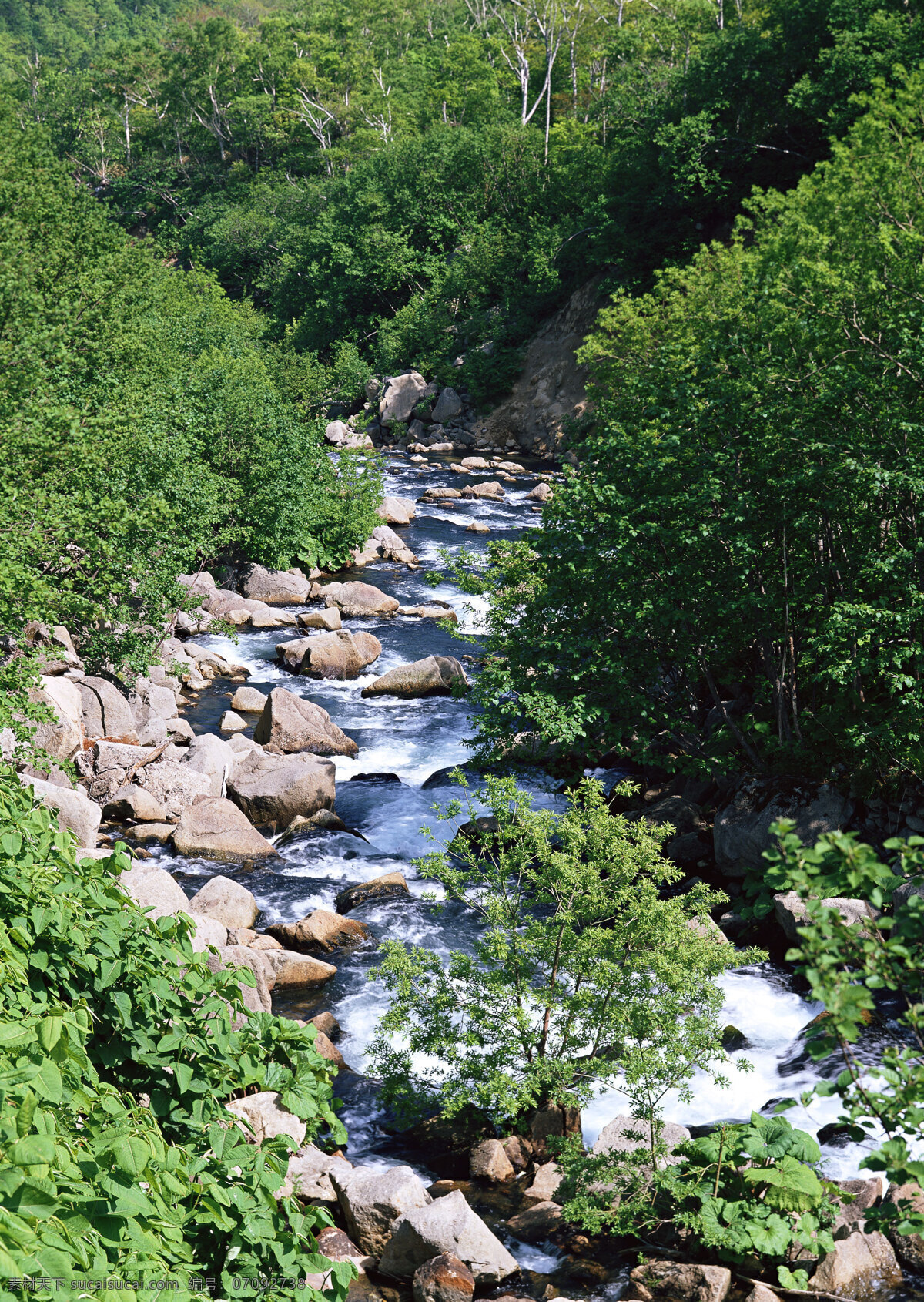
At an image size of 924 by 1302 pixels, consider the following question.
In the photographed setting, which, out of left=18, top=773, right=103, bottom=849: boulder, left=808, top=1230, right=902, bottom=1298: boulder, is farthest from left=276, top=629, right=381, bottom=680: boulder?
left=808, top=1230, right=902, bottom=1298: boulder

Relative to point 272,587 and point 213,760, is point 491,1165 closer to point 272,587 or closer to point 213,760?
point 213,760

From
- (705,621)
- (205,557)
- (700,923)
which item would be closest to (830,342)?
(705,621)

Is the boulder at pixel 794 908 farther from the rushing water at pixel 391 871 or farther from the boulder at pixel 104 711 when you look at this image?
the boulder at pixel 104 711

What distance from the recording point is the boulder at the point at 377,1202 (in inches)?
305

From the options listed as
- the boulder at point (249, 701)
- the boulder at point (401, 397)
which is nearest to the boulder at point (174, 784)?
the boulder at point (249, 701)

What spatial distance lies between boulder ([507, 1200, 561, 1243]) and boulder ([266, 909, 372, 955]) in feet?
15.2

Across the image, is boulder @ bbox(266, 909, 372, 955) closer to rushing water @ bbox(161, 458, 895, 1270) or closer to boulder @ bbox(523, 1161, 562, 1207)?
rushing water @ bbox(161, 458, 895, 1270)

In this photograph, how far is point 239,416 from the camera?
2600 cm

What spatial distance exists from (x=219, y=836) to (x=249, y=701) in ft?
16.5

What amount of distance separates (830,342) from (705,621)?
13.4ft

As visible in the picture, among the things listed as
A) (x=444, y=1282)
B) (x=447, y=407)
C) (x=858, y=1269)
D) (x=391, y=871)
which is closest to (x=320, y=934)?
(x=391, y=871)

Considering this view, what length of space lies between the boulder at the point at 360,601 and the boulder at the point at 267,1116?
17.8 m

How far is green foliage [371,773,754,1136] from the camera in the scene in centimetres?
846

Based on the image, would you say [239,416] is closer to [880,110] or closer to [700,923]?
[880,110]
